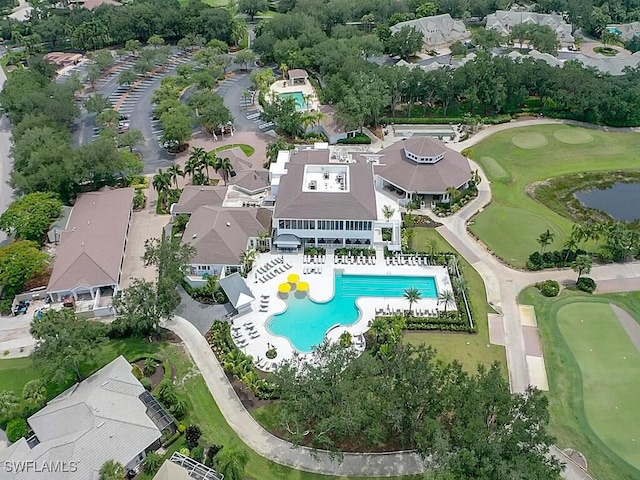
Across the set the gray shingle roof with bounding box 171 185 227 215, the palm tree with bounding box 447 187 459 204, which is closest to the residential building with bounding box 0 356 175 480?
the gray shingle roof with bounding box 171 185 227 215

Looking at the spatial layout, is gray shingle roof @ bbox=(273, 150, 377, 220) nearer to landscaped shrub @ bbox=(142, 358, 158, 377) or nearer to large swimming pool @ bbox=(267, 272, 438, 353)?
large swimming pool @ bbox=(267, 272, 438, 353)

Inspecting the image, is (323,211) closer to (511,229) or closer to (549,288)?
(511,229)

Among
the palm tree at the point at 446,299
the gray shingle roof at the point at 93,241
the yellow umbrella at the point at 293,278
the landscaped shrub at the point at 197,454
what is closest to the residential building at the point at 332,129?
the gray shingle roof at the point at 93,241

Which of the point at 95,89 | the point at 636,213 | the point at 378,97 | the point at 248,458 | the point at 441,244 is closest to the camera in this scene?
the point at 248,458

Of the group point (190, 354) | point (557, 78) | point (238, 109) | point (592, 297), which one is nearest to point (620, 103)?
point (557, 78)

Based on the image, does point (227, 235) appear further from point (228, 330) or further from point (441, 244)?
point (441, 244)

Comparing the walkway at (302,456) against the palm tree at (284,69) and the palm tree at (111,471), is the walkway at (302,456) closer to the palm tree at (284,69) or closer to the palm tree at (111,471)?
the palm tree at (111,471)
